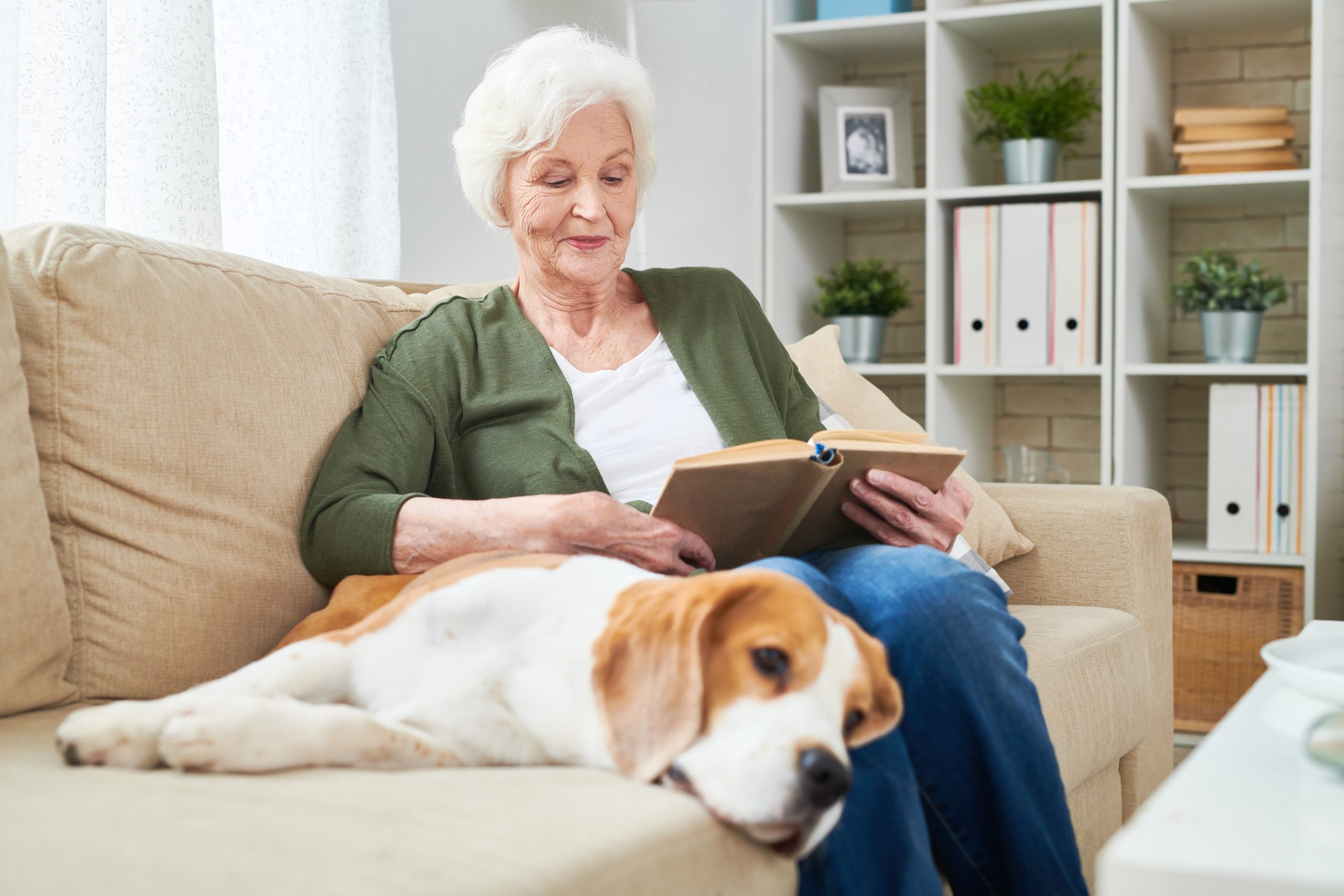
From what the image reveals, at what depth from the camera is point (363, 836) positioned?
0.74 m

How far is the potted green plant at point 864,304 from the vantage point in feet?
9.78

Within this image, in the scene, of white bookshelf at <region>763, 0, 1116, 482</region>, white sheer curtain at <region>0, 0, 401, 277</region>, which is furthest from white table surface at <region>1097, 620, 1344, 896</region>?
white bookshelf at <region>763, 0, 1116, 482</region>

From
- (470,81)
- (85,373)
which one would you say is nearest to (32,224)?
(85,373)

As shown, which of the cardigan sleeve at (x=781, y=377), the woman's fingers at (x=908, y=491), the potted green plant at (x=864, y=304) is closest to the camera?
the woman's fingers at (x=908, y=491)

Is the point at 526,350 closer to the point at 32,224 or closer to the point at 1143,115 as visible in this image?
the point at 32,224

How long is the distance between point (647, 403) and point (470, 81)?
1009mm

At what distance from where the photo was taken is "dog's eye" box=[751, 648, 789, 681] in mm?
848

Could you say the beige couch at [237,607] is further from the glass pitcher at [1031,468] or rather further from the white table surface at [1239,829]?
the glass pitcher at [1031,468]

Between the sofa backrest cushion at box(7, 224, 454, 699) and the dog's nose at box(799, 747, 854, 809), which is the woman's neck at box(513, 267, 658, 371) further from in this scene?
the dog's nose at box(799, 747, 854, 809)

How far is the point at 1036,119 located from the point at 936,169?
246 millimetres

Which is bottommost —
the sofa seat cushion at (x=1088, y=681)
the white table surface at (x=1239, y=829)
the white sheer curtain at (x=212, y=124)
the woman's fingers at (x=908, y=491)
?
the sofa seat cushion at (x=1088, y=681)

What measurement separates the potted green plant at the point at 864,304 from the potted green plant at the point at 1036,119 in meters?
0.36

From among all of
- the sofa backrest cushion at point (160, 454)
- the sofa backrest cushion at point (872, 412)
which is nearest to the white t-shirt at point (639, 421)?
the sofa backrest cushion at point (872, 412)

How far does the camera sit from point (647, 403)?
59.6 inches
